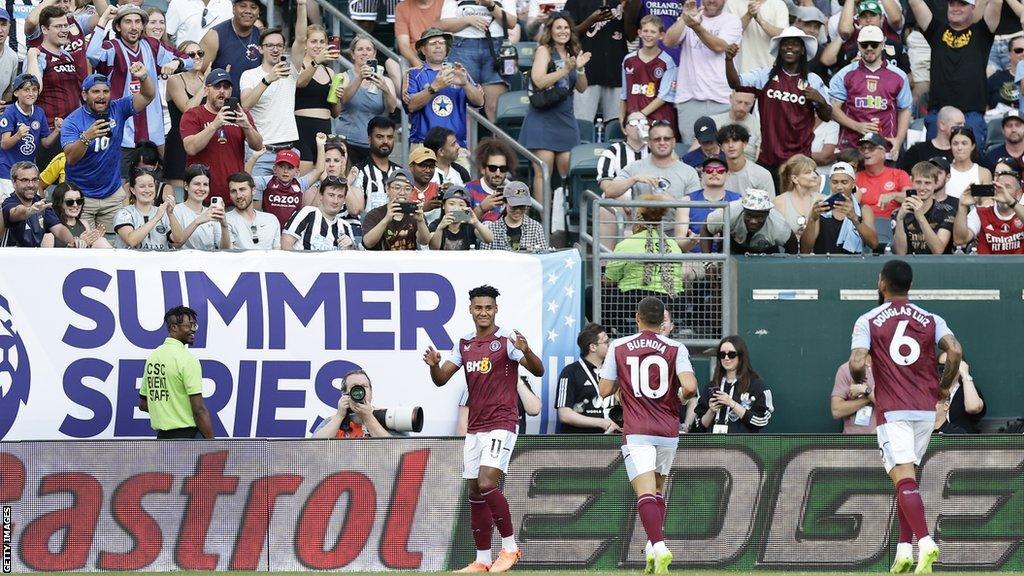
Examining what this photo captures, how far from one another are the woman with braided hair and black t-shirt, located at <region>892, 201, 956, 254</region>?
191 centimetres

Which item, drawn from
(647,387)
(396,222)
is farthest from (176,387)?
(647,387)

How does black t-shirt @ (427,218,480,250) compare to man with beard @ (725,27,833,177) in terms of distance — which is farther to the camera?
man with beard @ (725,27,833,177)

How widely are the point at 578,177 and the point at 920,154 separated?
11.2 ft

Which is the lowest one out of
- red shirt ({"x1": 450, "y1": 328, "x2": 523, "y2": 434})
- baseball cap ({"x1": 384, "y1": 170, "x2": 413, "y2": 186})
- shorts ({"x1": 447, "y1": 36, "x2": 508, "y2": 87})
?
red shirt ({"x1": 450, "y1": 328, "x2": 523, "y2": 434})

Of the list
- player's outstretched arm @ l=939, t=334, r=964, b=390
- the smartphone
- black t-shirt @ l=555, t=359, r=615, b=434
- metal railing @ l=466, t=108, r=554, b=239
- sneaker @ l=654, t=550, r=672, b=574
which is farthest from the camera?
metal railing @ l=466, t=108, r=554, b=239

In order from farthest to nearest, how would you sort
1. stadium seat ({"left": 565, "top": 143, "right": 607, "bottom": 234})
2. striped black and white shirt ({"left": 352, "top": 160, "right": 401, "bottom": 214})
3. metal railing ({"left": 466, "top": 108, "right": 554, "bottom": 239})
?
1. stadium seat ({"left": 565, "top": 143, "right": 607, "bottom": 234})
2. metal railing ({"left": 466, "top": 108, "right": 554, "bottom": 239})
3. striped black and white shirt ({"left": 352, "top": 160, "right": 401, "bottom": 214})

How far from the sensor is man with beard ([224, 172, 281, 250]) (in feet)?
45.3

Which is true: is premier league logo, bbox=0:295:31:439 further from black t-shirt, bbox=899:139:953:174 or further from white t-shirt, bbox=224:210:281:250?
black t-shirt, bbox=899:139:953:174

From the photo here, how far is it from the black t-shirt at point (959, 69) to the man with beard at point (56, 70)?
343 inches

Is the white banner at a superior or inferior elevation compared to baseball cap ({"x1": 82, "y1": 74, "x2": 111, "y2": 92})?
inferior

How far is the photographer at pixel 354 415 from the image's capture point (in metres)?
12.7

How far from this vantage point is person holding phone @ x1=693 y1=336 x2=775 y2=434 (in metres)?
13.2

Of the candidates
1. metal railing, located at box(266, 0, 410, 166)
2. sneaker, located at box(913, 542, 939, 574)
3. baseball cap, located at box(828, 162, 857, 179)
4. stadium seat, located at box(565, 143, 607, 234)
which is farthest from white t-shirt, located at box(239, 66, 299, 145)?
sneaker, located at box(913, 542, 939, 574)

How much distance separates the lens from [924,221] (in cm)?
1430
